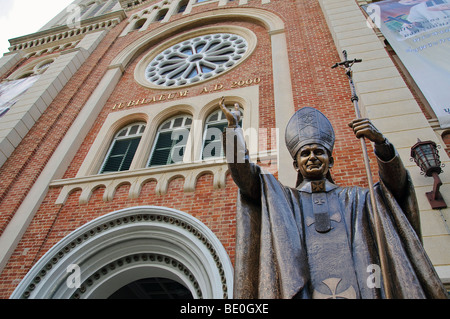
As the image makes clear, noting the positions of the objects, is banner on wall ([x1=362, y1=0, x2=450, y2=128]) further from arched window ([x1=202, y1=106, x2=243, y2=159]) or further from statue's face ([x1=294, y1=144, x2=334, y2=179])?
arched window ([x1=202, y1=106, x2=243, y2=159])

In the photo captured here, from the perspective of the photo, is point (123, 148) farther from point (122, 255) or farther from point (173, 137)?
point (122, 255)

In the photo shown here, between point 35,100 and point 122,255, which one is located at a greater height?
point 35,100

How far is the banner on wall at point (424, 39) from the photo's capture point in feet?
19.3

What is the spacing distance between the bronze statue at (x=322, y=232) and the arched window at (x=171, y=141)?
501 centimetres

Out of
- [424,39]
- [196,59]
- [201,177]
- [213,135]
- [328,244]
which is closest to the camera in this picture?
[328,244]

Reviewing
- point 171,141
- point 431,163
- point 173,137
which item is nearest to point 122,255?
point 171,141

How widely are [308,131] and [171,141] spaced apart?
225 inches

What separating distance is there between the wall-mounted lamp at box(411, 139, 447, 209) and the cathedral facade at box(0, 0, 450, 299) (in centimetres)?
10

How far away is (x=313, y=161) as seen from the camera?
288 centimetres

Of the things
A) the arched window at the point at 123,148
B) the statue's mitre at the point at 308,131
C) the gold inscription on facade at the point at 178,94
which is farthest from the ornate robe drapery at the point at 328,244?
the gold inscription on facade at the point at 178,94

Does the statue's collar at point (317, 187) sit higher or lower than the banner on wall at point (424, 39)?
lower

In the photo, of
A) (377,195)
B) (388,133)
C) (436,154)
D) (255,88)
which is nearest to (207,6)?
(255,88)

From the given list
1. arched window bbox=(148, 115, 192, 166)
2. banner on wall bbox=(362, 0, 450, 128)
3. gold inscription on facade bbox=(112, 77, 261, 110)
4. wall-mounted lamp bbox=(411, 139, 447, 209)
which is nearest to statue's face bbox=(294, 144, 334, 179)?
wall-mounted lamp bbox=(411, 139, 447, 209)

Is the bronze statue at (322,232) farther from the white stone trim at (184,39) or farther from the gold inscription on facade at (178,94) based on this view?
the white stone trim at (184,39)
